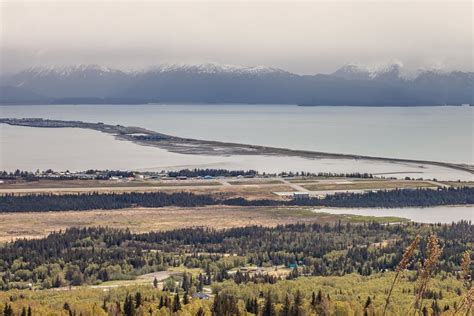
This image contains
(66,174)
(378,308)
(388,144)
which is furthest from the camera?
(388,144)

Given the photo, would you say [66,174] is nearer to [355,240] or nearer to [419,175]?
[419,175]

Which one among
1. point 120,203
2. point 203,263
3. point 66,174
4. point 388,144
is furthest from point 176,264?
point 388,144

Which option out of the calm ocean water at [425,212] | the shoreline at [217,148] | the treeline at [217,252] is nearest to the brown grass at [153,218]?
the treeline at [217,252]

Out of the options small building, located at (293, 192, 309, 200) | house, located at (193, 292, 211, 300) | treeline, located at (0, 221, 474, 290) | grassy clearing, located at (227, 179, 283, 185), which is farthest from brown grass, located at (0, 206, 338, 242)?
house, located at (193, 292, 211, 300)

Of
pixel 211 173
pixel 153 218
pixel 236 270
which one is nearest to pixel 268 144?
pixel 211 173

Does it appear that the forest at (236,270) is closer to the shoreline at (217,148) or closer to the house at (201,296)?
the house at (201,296)

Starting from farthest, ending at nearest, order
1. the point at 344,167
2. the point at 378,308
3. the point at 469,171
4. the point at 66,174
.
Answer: the point at 344,167
the point at 469,171
the point at 66,174
the point at 378,308
